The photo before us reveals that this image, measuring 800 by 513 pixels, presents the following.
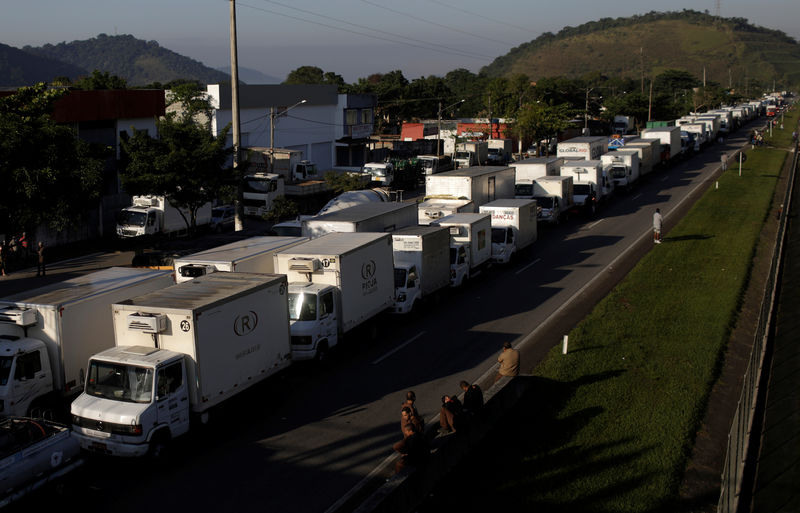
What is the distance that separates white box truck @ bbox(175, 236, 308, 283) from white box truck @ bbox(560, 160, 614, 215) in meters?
27.7

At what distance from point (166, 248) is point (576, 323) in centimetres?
1907

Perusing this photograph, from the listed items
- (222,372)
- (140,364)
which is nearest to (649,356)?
(222,372)

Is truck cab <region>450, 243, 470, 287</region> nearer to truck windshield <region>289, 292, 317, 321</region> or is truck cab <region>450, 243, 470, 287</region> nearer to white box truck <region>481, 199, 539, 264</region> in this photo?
white box truck <region>481, 199, 539, 264</region>

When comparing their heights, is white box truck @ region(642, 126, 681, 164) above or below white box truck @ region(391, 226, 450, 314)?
above

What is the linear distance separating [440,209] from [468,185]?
15.8 feet

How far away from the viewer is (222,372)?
15492mm

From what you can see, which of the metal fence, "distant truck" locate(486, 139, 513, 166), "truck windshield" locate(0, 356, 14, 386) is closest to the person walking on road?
the metal fence

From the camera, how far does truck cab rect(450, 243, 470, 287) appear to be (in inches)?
1105

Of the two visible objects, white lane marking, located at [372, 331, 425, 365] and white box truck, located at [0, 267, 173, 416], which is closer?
white box truck, located at [0, 267, 173, 416]

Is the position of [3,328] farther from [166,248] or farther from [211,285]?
[166,248]

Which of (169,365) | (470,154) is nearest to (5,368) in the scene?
(169,365)

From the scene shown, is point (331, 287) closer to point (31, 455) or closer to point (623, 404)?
point (623, 404)

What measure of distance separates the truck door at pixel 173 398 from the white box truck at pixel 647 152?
50265 millimetres

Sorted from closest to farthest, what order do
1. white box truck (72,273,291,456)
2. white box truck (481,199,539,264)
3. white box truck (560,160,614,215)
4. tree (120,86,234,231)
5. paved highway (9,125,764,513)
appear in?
paved highway (9,125,764,513) → white box truck (72,273,291,456) → white box truck (481,199,539,264) → tree (120,86,234,231) → white box truck (560,160,614,215)
